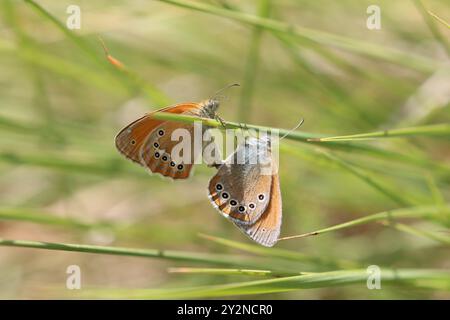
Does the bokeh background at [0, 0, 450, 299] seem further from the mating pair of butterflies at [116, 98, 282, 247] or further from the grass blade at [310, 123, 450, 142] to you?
the grass blade at [310, 123, 450, 142]

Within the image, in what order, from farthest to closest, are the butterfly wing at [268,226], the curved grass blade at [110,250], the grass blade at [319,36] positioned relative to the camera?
the grass blade at [319,36], the butterfly wing at [268,226], the curved grass blade at [110,250]

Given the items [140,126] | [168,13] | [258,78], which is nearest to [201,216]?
[258,78]

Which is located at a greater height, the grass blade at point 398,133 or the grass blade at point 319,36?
the grass blade at point 319,36

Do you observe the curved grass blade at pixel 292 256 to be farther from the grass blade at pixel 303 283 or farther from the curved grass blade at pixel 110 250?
the grass blade at pixel 303 283

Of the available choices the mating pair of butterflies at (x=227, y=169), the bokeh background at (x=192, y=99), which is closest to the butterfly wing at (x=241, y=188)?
the mating pair of butterflies at (x=227, y=169)

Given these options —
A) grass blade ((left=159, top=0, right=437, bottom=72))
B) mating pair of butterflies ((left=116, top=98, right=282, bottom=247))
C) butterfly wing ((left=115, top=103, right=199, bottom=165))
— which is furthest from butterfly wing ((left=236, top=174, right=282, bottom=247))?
grass blade ((left=159, top=0, right=437, bottom=72))

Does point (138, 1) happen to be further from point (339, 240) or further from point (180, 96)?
point (339, 240)

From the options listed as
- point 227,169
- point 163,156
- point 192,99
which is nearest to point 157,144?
point 163,156
